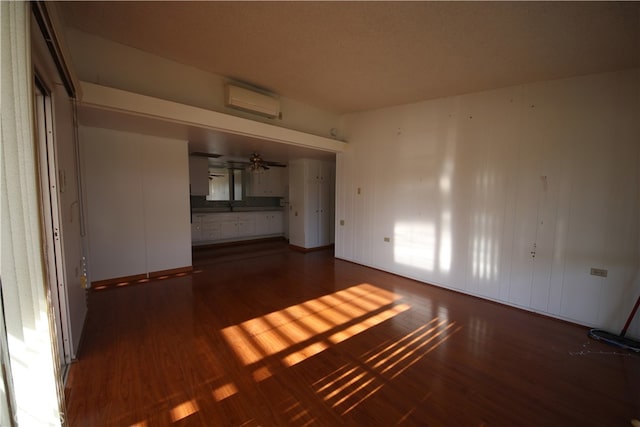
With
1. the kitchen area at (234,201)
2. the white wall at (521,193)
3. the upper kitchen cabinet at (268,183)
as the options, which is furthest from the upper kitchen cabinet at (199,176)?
the white wall at (521,193)

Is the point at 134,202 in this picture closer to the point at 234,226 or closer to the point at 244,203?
the point at 234,226

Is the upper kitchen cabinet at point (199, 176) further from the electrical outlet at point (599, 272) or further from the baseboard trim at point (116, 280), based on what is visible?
the electrical outlet at point (599, 272)

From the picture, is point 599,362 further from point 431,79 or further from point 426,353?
point 431,79

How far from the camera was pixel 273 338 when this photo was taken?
2.52 m

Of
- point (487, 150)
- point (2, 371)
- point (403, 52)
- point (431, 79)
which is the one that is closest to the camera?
point (2, 371)

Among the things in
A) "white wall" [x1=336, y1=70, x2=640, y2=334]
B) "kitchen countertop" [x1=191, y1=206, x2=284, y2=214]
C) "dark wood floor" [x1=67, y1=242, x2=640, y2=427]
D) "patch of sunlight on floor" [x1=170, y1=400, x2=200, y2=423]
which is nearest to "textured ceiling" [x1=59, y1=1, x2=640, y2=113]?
"white wall" [x1=336, y1=70, x2=640, y2=334]

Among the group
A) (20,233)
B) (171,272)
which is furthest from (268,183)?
(20,233)

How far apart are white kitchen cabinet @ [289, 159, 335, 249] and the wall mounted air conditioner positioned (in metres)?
2.42

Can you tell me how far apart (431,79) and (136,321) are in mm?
4540

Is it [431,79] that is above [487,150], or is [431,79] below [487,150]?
above

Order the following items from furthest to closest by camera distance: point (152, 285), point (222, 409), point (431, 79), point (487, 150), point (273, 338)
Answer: point (152, 285) < point (487, 150) < point (431, 79) < point (273, 338) < point (222, 409)

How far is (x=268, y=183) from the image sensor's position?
25.7 feet

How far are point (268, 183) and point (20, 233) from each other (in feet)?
22.4

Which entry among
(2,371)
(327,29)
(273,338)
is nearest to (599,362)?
(273,338)
